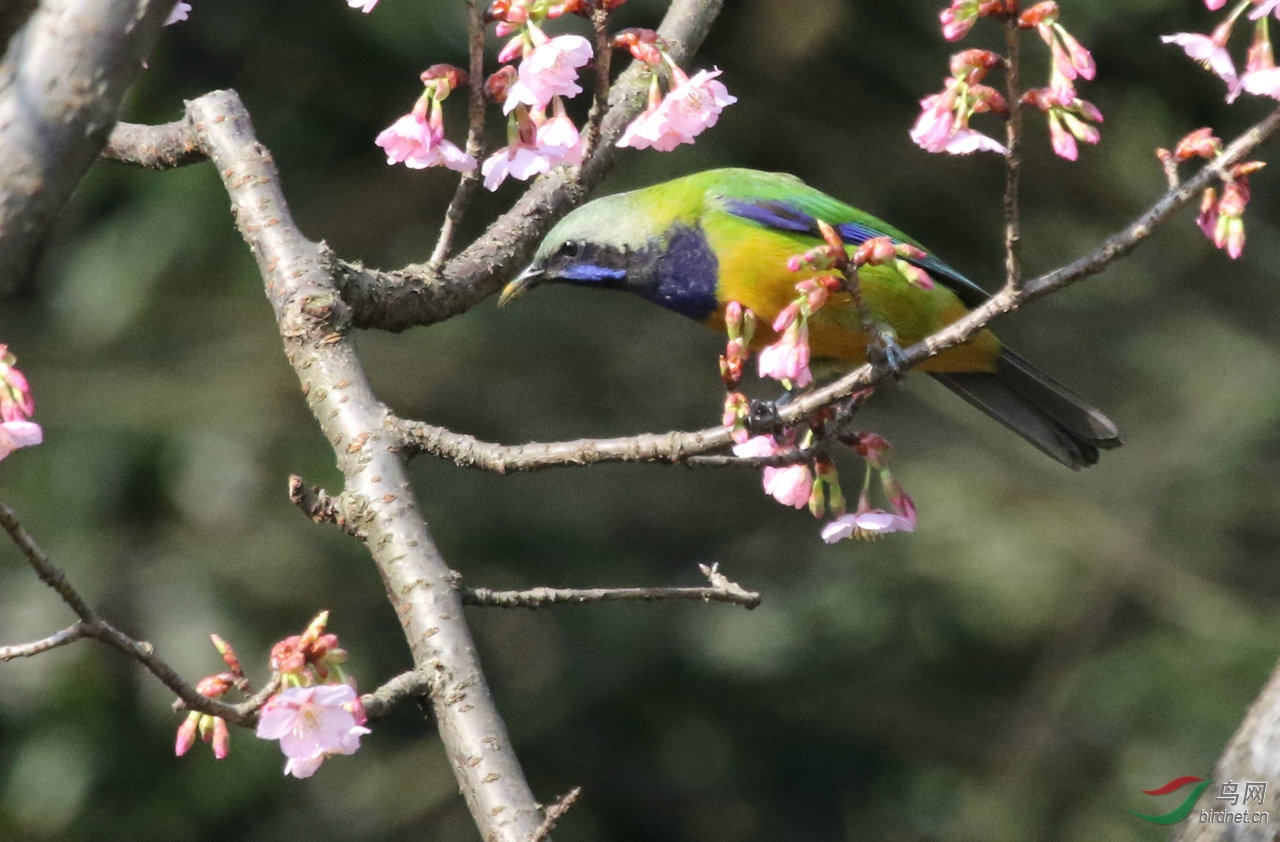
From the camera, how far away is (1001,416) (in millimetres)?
4184

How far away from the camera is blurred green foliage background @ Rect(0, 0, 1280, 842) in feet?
22.1

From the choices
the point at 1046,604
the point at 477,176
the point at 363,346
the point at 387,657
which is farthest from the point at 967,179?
the point at 477,176

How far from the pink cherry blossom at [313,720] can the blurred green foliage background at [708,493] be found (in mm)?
4613

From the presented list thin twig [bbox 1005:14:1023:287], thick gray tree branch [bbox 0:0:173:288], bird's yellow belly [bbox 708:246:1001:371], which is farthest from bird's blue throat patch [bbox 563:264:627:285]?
thick gray tree branch [bbox 0:0:173:288]

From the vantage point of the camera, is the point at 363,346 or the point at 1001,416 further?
the point at 363,346

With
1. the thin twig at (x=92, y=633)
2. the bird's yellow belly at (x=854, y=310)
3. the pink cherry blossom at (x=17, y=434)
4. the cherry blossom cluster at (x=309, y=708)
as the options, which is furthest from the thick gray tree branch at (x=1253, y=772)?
the bird's yellow belly at (x=854, y=310)

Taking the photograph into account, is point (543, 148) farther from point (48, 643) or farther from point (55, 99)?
point (55, 99)

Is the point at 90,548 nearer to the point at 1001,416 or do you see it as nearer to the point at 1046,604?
the point at 1001,416

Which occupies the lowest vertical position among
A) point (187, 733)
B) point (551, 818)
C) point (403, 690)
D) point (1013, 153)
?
point (551, 818)

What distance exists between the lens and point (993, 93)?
2117 millimetres

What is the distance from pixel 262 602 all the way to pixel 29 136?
575cm

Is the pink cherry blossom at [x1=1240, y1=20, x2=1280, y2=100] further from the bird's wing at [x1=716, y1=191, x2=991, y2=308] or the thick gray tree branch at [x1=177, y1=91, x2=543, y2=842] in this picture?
the bird's wing at [x1=716, y1=191, x2=991, y2=308]

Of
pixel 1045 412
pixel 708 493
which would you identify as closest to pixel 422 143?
pixel 1045 412

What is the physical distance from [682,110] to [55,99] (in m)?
1.47
